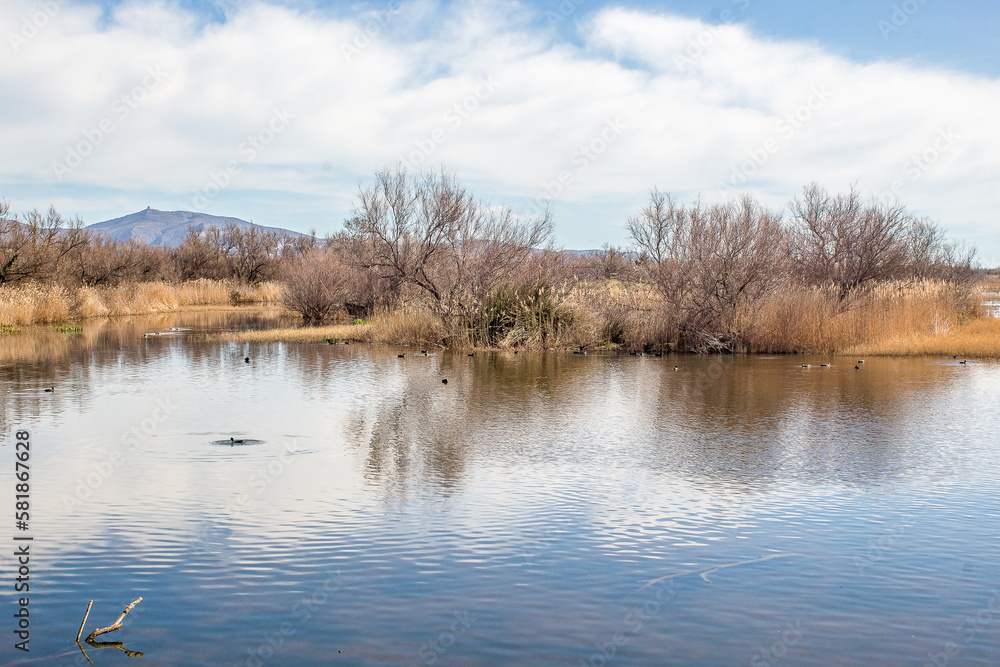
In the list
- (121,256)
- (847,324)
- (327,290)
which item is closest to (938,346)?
(847,324)

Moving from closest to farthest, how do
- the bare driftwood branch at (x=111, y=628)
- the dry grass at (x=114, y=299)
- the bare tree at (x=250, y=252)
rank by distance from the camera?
the bare driftwood branch at (x=111, y=628) < the dry grass at (x=114, y=299) < the bare tree at (x=250, y=252)

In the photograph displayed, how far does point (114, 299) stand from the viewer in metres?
38.6

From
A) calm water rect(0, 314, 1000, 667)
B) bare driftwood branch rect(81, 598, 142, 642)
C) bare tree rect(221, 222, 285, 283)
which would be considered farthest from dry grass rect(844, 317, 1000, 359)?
bare tree rect(221, 222, 285, 283)

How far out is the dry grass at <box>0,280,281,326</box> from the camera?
30109mm

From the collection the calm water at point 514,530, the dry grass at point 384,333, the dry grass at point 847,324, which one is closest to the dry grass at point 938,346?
the dry grass at point 847,324

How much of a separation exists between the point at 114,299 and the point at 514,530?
37.8m

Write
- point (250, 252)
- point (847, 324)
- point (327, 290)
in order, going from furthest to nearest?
point (250, 252), point (327, 290), point (847, 324)

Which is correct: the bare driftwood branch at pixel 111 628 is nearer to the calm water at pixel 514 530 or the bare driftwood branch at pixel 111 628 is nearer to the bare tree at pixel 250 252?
the calm water at pixel 514 530

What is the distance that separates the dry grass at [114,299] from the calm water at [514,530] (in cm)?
2108

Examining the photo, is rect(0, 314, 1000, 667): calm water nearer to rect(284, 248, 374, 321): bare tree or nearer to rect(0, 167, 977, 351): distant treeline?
rect(0, 167, 977, 351): distant treeline

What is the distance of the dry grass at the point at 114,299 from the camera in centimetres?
3011

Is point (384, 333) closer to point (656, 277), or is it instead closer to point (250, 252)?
point (656, 277)

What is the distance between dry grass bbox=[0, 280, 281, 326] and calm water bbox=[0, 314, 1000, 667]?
21075 mm

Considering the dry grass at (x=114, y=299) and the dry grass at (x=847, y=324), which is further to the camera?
the dry grass at (x=114, y=299)
